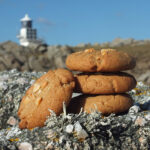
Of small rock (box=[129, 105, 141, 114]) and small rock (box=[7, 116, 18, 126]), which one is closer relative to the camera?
small rock (box=[129, 105, 141, 114])

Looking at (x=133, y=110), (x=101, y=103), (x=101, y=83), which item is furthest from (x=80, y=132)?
(x=133, y=110)

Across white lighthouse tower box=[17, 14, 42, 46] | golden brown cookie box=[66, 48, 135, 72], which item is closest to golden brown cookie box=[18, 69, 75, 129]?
golden brown cookie box=[66, 48, 135, 72]

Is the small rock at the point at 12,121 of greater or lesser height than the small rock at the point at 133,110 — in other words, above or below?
below

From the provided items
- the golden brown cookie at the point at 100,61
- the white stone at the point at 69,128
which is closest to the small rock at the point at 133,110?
the golden brown cookie at the point at 100,61

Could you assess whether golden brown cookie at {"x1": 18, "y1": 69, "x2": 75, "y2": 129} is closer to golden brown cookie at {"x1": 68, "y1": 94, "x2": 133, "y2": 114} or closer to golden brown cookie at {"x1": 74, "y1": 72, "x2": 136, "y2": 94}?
golden brown cookie at {"x1": 74, "y1": 72, "x2": 136, "y2": 94}

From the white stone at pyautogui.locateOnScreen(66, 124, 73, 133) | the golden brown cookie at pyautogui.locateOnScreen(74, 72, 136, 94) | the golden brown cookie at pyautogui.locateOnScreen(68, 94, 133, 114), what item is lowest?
the white stone at pyautogui.locateOnScreen(66, 124, 73, 133)

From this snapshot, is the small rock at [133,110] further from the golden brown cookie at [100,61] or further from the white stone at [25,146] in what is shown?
the white stone at [25,146]
